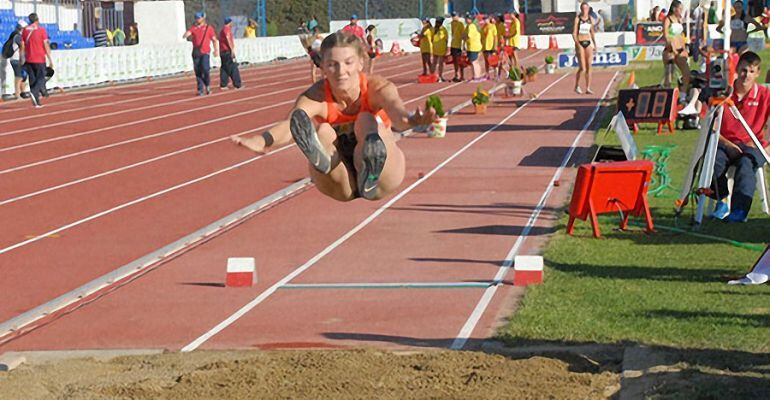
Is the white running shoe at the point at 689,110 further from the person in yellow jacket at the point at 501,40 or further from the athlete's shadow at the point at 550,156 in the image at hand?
the person in yellow jacket at the point at 501,40

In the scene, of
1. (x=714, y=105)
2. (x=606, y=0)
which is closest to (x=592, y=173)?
(x=714, y=105)

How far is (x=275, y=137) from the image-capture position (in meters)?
7.18

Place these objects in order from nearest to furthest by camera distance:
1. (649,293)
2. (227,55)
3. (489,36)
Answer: (649,293), (227,55), (489,36)

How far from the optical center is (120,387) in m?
7.79

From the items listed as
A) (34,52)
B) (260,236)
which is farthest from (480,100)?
(260,236)

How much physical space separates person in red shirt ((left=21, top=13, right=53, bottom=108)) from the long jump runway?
Result: 4.99 m

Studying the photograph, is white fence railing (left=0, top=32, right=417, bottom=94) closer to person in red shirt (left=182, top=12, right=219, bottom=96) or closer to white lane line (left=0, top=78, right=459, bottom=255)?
person in red shirt (left=182, top=12, right=219, bottom=96)

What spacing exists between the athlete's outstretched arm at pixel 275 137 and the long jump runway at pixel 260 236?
1.93m

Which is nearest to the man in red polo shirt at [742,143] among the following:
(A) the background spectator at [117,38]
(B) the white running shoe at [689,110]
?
(B) the white running shoe at [689,110]

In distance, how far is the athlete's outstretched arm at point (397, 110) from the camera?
22.2 ft

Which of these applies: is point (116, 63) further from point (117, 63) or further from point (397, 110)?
point (397, 110)

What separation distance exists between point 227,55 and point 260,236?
20375mm

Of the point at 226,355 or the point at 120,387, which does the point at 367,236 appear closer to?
the point at 226,355

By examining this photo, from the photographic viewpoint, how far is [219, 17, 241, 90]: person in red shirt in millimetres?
32031
